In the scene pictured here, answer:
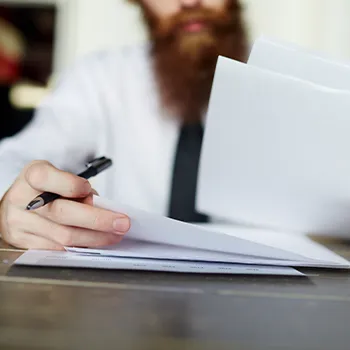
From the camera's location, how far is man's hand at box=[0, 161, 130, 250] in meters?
0.44

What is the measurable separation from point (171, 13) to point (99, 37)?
0.21m

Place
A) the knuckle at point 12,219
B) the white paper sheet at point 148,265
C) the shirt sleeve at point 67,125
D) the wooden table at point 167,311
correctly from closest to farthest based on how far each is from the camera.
A: the wooden table at point 167,311, the white paper sheet at point 148,265, the knuckle at point 12,219, the shirt sleeve at point 67,125

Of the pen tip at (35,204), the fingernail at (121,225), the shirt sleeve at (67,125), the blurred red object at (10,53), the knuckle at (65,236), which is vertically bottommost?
the knuckle at (65,236)

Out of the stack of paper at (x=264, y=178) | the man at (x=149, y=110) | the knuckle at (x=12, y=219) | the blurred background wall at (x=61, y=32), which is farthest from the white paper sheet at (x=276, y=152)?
the blurred background wall at (x=61, y=32)

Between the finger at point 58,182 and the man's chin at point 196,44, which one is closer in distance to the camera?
the finger at point 58,182

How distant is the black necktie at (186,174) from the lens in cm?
109

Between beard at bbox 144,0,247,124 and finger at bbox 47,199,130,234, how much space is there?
746 mm

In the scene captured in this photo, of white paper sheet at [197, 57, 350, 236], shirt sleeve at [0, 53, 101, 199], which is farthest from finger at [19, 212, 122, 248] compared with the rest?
shirt sleeve at [0, 53, 101, 199]

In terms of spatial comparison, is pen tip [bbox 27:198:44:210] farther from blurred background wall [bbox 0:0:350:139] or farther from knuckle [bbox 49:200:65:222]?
blurred background wall [bbox 0:0:350:139]

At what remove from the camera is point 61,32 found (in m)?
1.35

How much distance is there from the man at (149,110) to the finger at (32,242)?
0.48 meters

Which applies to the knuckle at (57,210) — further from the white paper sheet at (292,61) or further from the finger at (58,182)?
the white paper sheet at (292,61)

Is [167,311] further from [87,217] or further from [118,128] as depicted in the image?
[118,128]

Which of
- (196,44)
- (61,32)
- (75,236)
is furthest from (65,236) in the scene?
(61,32)
